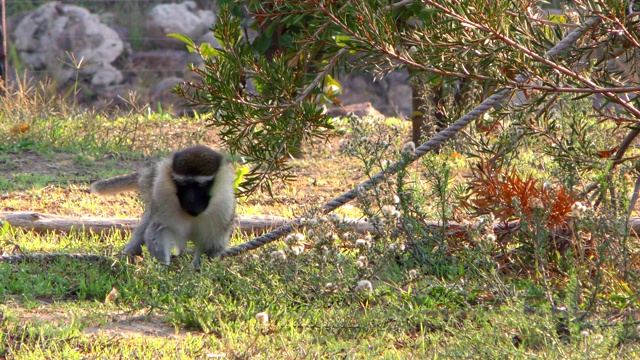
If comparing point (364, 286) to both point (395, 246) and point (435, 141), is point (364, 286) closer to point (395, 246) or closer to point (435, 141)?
point (395, 246)

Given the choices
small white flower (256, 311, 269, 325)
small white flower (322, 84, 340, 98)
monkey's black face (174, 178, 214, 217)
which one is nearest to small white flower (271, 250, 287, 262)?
small white flower (256, 311, 269, 325)

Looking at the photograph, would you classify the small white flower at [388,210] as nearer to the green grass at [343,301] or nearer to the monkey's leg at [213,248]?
the green grass at [343,301]

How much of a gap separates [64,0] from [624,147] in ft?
48.6

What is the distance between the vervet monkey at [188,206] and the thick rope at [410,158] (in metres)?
Answer: 0.19

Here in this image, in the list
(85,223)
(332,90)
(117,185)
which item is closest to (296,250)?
(117,185)

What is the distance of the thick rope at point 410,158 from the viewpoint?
13.8 ft

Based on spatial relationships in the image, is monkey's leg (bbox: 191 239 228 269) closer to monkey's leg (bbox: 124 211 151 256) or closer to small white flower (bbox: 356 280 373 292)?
monkey's leg (bbox: 124 211 151 256)

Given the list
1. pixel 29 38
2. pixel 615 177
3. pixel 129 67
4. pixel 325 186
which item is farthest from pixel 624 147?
pixel 29 38

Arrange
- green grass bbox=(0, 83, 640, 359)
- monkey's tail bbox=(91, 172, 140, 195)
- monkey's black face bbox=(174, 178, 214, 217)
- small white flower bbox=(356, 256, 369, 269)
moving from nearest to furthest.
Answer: green grass bbox=(0, 83, 640, 359) < small white flower bbox=(356, 256, 369, 269) < monkey's black face bbox=(174, 178, 214, 217) < monkey's tail bbox=(91, 172, 140, 195)

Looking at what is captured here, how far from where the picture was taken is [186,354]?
12.0ft

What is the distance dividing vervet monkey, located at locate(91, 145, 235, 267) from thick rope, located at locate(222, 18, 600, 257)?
20cm

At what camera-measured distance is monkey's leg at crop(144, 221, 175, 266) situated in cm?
516

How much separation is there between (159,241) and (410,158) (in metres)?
1.67

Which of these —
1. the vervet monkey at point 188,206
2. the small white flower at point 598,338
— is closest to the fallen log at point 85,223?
the vervet monkey at point 188,206
